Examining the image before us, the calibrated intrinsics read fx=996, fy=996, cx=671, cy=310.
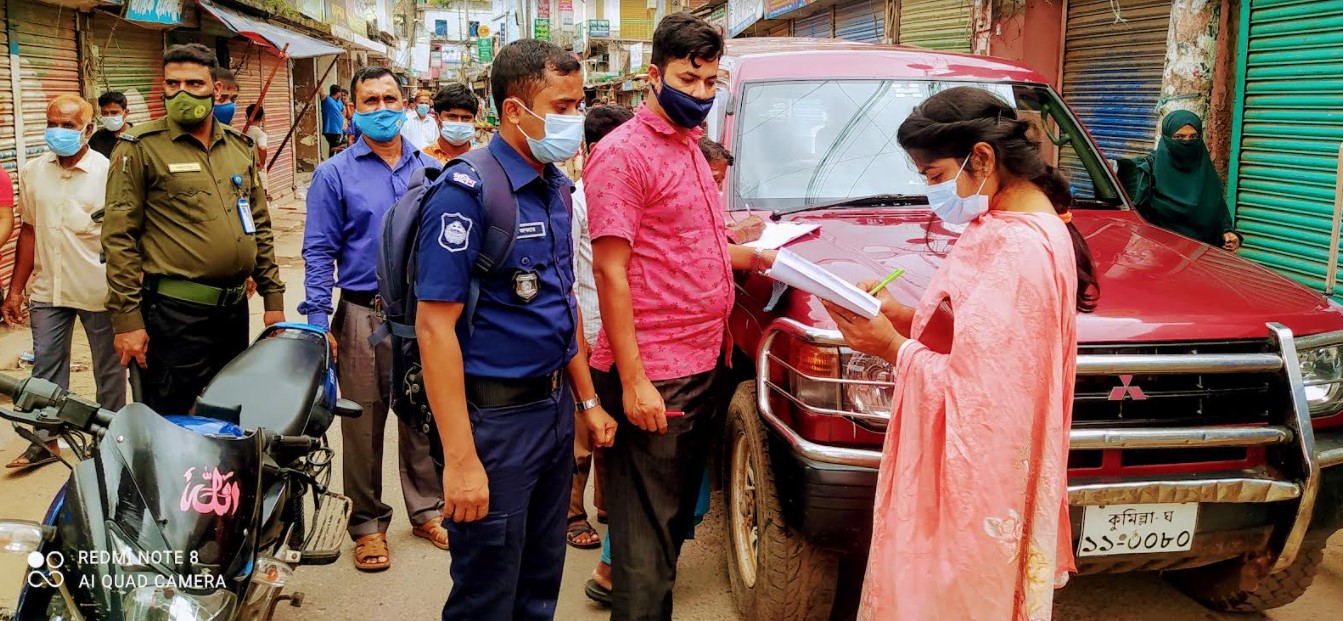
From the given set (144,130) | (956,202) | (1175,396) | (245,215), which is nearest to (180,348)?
(245,215)

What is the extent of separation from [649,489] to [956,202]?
1352 millimetres

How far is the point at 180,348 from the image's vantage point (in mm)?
3932

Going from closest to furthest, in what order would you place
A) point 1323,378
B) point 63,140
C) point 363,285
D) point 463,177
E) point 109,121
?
point 463,177
point 1323,378
point 363,285
point 63,140
point 109,121

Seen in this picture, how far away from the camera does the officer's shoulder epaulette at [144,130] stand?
378 centimetres

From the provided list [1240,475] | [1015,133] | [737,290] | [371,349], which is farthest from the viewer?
[371,349]

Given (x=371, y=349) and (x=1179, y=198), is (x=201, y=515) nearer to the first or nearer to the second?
(x=371, y=349)

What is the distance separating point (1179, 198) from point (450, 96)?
12.6 ft

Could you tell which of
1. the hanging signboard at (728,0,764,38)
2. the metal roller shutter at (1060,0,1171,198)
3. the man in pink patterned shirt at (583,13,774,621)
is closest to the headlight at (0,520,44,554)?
the man in pink patterned shirt at (583,13,774,621)

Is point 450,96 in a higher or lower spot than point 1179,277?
higher

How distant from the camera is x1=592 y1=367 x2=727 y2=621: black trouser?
2994 millimetres

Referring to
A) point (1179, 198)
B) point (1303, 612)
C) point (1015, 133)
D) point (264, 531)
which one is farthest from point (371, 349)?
point (1179, 198)

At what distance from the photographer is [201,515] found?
2.44 meters

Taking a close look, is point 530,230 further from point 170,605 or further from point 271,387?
point 271,387

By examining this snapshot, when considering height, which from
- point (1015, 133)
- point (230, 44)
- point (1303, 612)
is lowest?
Answer: point (1303, 612)
